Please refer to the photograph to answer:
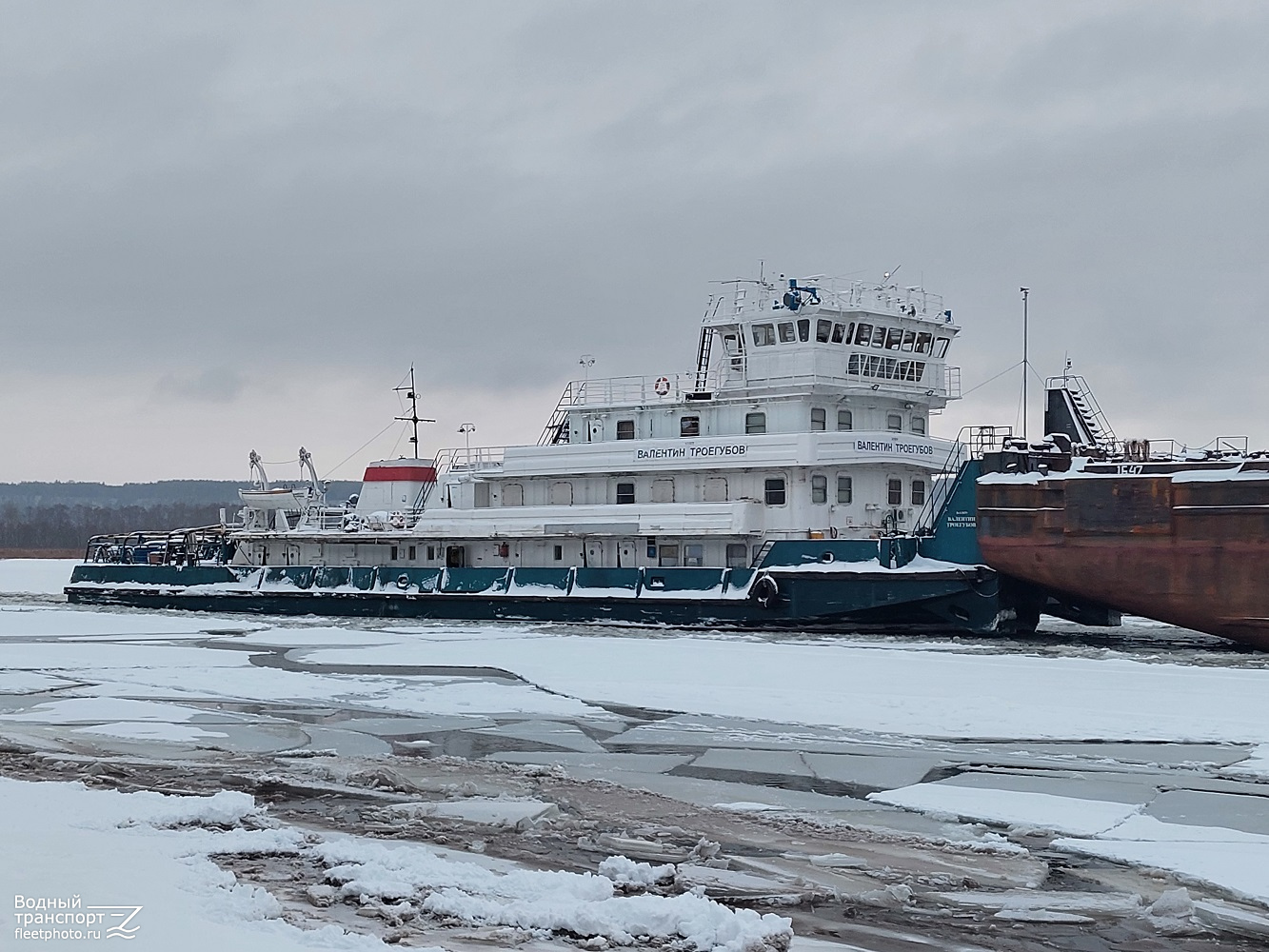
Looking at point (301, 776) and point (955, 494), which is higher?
point (955, 494)

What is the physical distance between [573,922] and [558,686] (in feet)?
34.3

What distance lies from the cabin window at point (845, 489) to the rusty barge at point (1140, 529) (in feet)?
10.9

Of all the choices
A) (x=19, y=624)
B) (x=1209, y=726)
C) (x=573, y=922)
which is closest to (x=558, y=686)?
(x=1209, y=726)

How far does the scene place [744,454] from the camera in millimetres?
25875

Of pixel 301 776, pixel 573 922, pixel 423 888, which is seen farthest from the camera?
pixel 301 776

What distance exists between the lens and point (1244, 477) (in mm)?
20688

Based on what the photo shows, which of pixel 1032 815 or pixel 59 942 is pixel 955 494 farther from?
pixel 59 942

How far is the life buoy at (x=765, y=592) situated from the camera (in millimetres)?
24438

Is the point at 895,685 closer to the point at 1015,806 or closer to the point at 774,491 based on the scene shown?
the point at 1015,806

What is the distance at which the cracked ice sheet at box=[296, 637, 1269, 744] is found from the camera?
13.8 m

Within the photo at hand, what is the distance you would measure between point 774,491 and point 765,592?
7.97ft
